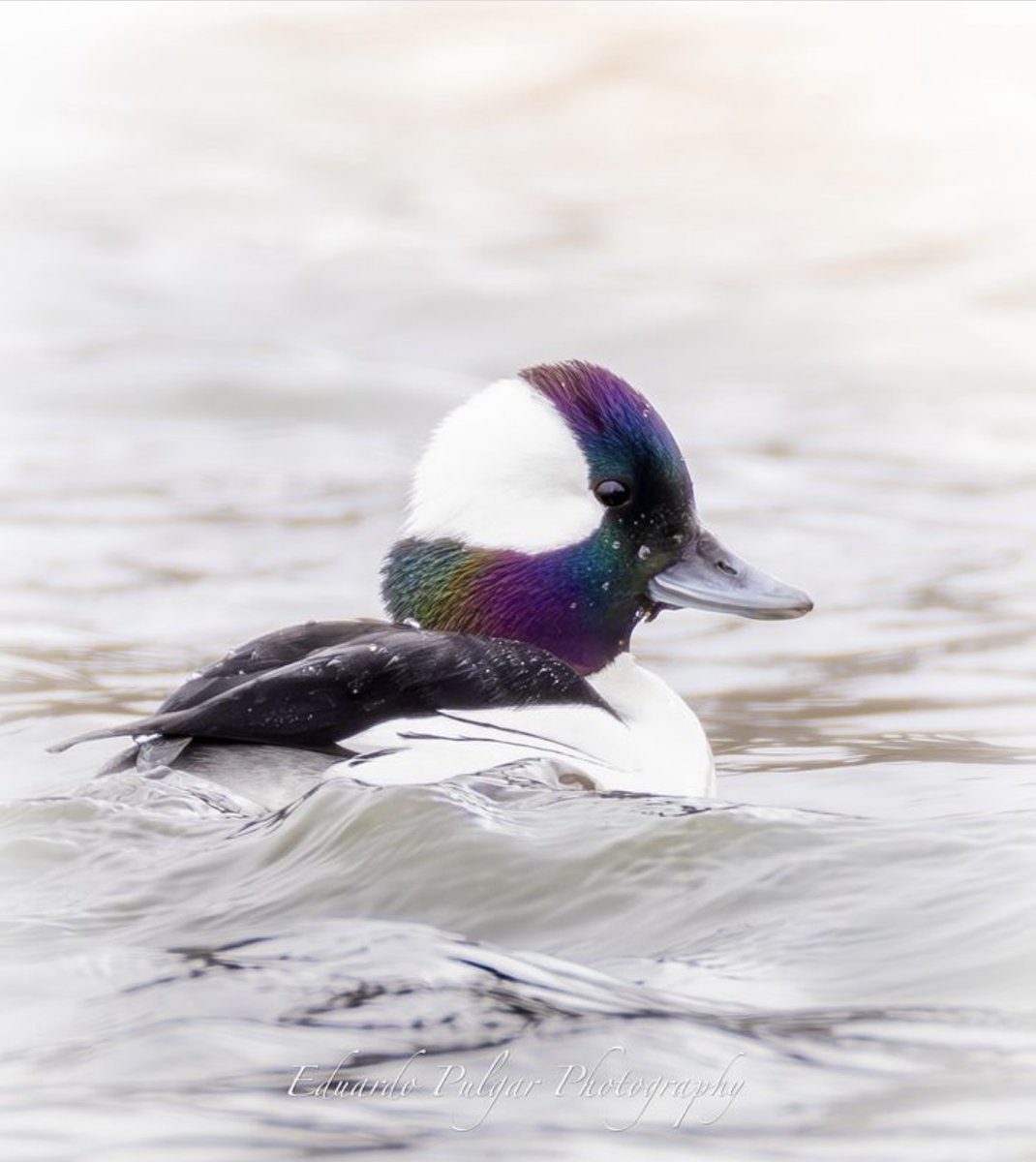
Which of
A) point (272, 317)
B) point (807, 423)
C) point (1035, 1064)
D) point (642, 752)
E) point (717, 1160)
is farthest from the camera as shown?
point (272, 317)

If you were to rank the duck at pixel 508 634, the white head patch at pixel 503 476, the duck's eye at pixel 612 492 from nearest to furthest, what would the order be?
the duck at pixel 508 634
the white head patch at pixel 503 476
the duck's eye at pixel 612 492

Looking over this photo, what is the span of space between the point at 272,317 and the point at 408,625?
8.00 metres

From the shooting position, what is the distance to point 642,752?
5523 millimetres

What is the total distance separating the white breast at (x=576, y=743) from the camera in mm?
5035

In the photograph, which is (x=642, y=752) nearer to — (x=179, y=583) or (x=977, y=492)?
(x=179, y=583)

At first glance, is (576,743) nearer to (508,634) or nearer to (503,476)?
(508,634)

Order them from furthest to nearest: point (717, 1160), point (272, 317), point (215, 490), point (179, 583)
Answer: point (272, 317) → point (215, 490) → point (179, 583) → point (717, 1160)

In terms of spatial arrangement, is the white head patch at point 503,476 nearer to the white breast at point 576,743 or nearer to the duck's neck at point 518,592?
the duck's neck at point 518,592

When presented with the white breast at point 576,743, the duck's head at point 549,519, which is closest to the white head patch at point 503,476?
the duck's head at point 549,519

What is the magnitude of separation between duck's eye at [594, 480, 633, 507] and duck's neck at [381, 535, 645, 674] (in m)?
0.10

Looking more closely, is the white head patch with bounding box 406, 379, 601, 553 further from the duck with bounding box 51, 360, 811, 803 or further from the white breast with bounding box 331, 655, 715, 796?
the white breast with bounding box 331, 655, 715, 796

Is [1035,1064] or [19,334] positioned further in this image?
[19,334]

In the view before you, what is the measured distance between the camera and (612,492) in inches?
233

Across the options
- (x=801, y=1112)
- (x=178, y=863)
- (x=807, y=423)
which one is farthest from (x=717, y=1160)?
(x=807, y=423)
